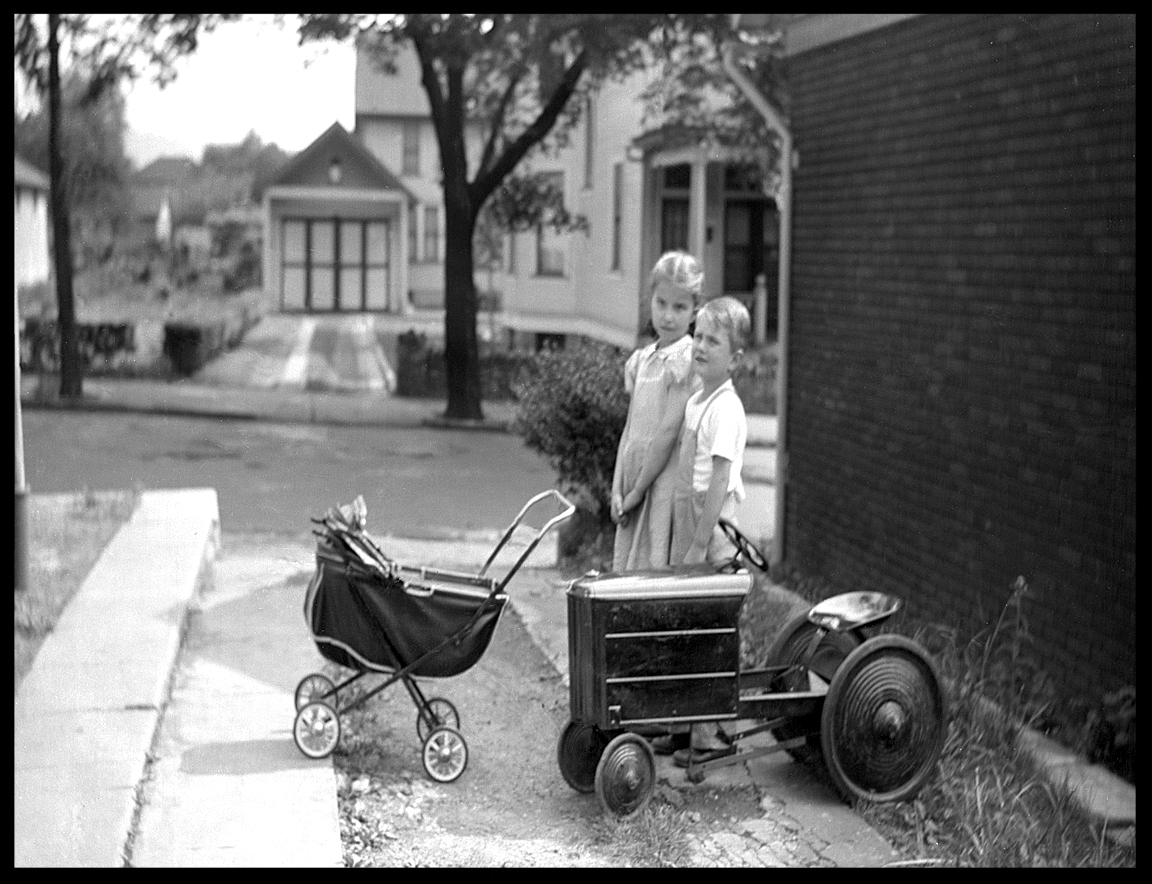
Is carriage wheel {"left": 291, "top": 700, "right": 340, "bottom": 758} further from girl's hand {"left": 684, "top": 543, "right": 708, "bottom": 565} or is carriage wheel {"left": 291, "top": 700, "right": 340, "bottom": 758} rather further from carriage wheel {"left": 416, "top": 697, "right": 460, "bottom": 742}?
girl's hand {"left": 684, "top": 543, "right": 708, "bottom": 565}

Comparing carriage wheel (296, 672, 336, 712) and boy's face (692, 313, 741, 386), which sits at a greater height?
boy's face (692, 313, 741, 386)

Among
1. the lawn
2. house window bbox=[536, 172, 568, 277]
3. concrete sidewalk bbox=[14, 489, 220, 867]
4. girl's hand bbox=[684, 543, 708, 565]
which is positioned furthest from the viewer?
house window bbox=[536, 172, 568, 277]

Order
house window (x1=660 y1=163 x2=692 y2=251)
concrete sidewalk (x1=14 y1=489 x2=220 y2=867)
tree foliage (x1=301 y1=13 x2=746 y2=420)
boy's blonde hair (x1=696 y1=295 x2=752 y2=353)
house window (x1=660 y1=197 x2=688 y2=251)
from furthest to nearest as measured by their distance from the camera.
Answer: house window (x1=660 y1=197 x2=688 y2=251)
house window (x1=660 y1=163 x2=692 y2=251)
tree foliage (x1=301 y1=13 x2=746 y2=420)
boy's blonde hair (x1=696 y1=295 x2=752 y2=353)
concrete sidewalk (x1=14 y1=489 x2=220 y2=867)

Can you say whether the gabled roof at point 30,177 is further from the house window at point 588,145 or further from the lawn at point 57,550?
the house window at point 588,145

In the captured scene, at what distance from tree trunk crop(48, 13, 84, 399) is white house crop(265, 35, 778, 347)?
17.5 feet

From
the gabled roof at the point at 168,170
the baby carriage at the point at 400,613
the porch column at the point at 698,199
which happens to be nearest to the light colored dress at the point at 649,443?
the baby carriage at the point at 400,613

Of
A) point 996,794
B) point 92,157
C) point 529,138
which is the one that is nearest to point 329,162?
point 92,157

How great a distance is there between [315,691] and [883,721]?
2.03 metres

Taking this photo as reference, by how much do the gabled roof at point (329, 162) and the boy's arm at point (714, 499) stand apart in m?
1.42

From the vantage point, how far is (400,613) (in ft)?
16.3

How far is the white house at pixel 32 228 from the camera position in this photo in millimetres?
5152

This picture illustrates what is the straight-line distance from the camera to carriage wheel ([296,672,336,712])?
5.30m

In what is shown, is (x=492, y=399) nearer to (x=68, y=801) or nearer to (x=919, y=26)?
(x=919, y=26)

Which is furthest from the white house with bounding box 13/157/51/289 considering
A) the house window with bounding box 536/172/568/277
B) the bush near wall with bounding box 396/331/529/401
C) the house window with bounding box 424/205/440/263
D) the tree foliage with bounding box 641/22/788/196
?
the house window with bounding box 536/172/568/277
